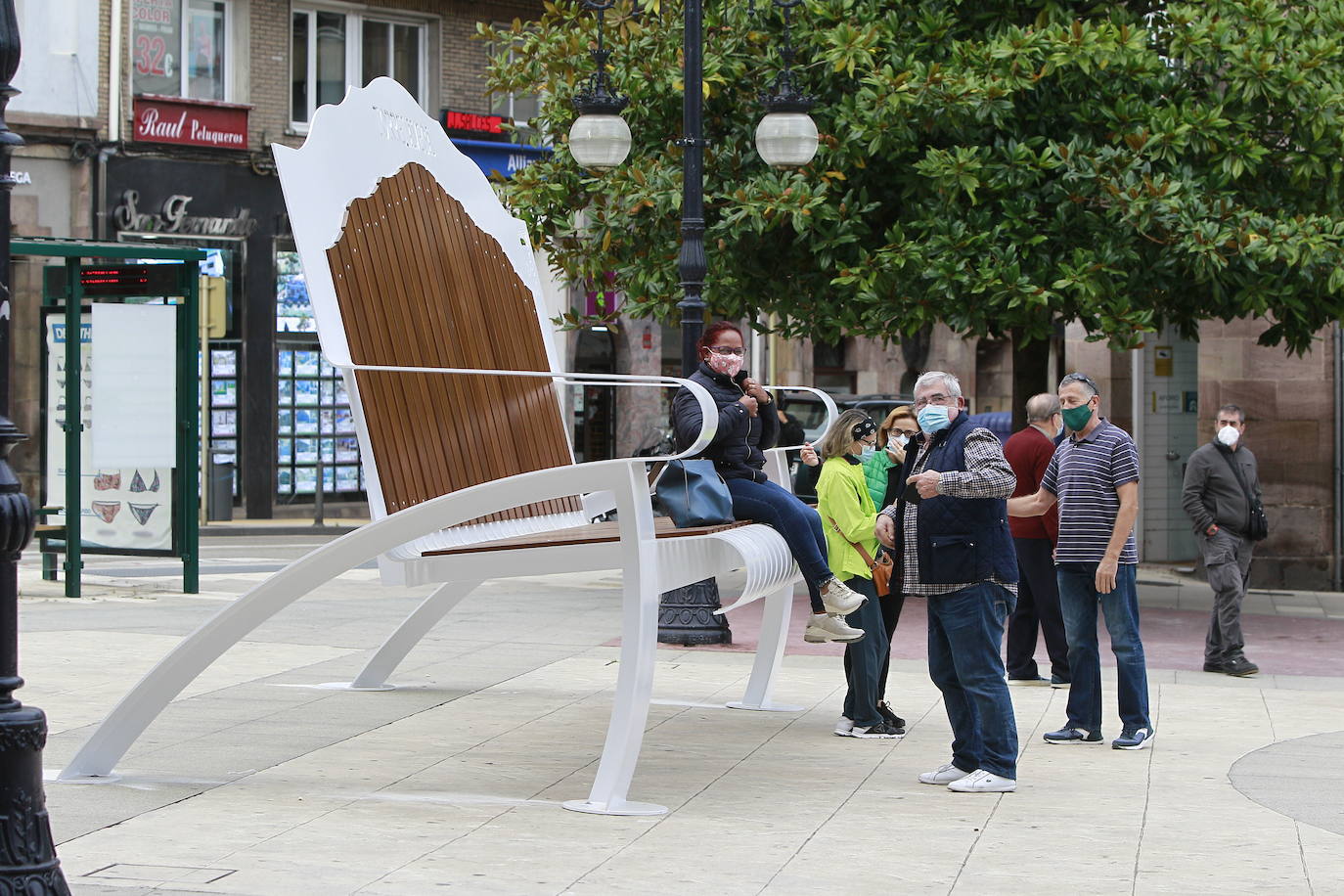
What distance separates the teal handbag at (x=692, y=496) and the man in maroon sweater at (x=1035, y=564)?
3.58 meters

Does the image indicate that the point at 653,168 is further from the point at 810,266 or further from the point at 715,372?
the point at 715,372

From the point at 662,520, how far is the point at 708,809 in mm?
2361

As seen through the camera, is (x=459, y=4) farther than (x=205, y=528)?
Yes

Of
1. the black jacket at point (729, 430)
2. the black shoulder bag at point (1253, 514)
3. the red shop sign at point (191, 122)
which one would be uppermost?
the red shop sign at point (191, 122)

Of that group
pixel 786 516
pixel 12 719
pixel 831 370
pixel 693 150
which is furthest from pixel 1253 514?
pixel 831 370

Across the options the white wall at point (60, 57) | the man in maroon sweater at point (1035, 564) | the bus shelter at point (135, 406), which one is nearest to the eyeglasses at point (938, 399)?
the man in maroon sweater at point (1035, 564)

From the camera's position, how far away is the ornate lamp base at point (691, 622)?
1273 centimetres

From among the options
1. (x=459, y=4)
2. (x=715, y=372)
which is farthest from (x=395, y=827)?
(x=459, y=4)

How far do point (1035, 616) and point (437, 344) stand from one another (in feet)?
15.9

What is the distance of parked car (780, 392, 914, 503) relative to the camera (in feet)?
73.3

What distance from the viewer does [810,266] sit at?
15.2 meters

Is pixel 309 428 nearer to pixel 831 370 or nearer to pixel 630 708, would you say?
pixel 831 370

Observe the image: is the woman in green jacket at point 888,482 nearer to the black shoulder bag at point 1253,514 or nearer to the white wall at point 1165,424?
the black shoulder bag at point 1253,514

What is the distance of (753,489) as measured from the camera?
26.4 ft
